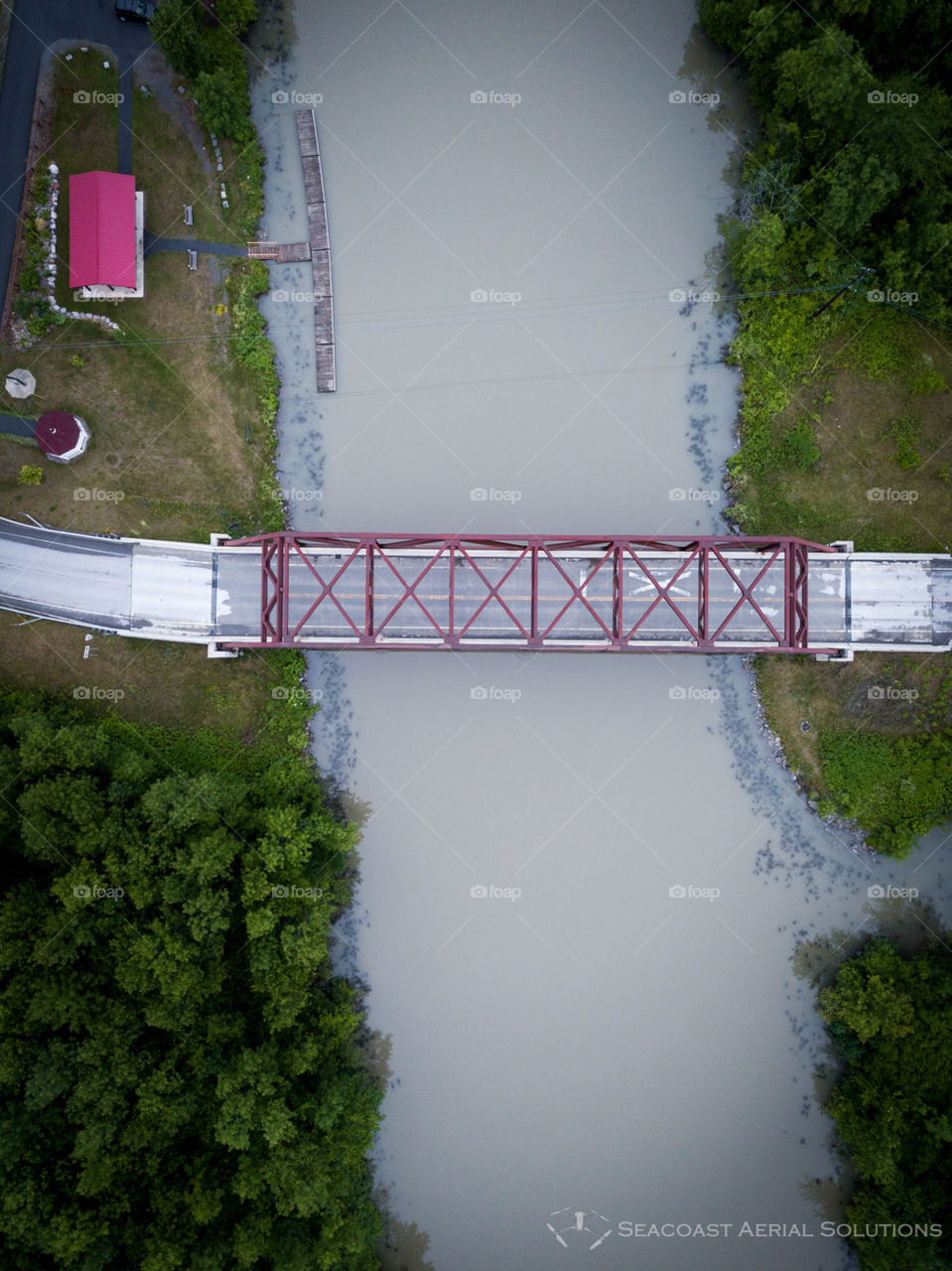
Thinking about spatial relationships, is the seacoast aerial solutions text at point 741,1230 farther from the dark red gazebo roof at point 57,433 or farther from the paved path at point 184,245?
the paved path at point 184,245

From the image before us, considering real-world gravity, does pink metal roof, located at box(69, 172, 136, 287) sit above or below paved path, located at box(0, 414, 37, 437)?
above

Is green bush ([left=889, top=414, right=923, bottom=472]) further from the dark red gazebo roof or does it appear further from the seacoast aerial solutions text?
the dark red gazebo roof

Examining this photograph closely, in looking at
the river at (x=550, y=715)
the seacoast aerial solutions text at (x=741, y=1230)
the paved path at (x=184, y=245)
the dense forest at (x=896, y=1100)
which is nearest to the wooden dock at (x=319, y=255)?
the river at (x=550, y=715)

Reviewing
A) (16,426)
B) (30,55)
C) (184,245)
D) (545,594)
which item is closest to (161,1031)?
(545,594)

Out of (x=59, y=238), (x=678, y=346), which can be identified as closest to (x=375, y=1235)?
(x=678, y=346)

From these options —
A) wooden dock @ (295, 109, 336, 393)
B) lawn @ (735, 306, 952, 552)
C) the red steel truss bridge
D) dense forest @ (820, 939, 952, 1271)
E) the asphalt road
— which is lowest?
dense forest @ (820, 939, 952, 1271)

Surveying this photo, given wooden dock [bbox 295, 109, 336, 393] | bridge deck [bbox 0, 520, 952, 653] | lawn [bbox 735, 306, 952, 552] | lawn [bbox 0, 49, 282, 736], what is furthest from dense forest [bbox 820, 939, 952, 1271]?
wooden dock [bbox 295, 109, 336, 393]

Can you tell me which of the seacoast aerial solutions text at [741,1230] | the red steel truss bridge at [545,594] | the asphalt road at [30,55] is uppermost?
the asphalt road at [30,55]
